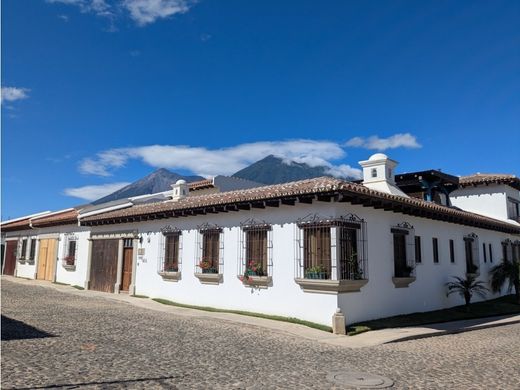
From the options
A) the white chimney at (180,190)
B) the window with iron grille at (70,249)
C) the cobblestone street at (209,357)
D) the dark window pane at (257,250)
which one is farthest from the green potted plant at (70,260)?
the dark window pane at (257,250)

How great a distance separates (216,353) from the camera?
26.3 feet

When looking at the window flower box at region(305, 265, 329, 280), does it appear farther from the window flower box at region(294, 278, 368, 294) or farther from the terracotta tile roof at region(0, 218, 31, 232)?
the terracotta tile roof at region(0, 218, 31, 232)

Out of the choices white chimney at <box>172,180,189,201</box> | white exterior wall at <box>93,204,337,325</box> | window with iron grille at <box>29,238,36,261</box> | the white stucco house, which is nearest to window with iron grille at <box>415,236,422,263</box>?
the white stucco house

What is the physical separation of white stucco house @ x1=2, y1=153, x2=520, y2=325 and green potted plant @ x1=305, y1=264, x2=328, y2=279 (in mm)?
40

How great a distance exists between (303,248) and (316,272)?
0.84m

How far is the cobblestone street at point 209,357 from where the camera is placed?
20.2 feet

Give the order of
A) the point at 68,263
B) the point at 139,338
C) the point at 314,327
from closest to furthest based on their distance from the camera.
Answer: the point at 139,338, the point at 314,327, the point at 68,263

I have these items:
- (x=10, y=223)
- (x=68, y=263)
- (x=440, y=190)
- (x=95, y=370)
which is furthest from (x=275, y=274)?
(x=10, y=223)

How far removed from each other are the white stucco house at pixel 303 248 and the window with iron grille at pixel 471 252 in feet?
0.22

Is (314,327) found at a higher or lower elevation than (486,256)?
lower

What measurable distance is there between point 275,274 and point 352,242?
250 cm

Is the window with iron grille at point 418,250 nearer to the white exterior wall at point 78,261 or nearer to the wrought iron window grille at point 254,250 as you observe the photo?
the wrought iron window grille at point 254,250

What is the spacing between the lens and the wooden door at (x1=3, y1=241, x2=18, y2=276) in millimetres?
28953

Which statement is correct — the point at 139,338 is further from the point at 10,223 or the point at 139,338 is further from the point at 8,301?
the point at 10,223
